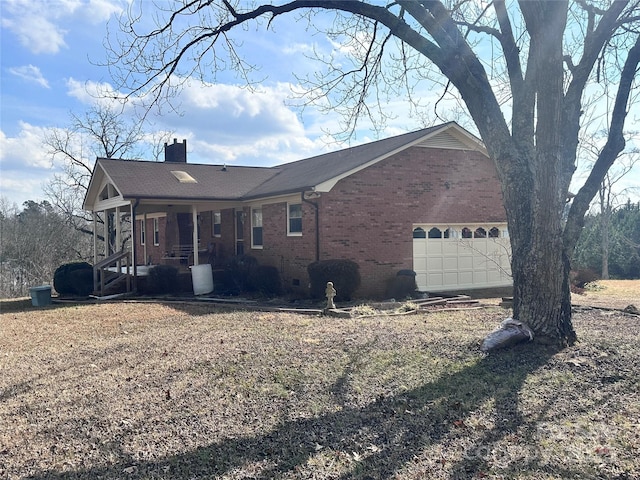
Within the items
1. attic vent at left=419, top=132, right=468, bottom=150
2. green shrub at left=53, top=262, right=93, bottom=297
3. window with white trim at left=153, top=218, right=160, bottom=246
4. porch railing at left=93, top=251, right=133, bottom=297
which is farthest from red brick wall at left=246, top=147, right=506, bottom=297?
window with white trim at left=153, top=218, right=160, bottom=246

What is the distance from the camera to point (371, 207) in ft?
51.2

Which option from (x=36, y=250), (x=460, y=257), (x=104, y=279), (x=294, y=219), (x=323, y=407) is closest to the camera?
(x=323, y=407)

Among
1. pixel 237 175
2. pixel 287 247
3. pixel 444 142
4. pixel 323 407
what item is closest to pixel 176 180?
pixel 237 175

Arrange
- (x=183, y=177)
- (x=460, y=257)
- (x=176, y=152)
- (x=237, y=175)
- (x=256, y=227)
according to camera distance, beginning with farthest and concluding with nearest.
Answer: (x=176, y=152), (x=237, y=175), (x=183, y=177), (x=256, y=227), (x=460, y=257)

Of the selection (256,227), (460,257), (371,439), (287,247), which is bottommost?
(371,439)

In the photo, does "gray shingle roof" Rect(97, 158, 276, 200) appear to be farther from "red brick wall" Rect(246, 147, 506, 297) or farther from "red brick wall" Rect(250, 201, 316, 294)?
"red brick wall" Rect(246, 147, 506, 297)

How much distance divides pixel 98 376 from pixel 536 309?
5.77 metres

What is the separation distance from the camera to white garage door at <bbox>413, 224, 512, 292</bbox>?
1659 centimetres

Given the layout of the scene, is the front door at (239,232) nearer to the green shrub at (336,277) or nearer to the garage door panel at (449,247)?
the green shrub at (336,277)

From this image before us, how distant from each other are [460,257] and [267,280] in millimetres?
6544

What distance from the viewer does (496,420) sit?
475 centimetres

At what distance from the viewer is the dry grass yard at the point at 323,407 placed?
3994 mm

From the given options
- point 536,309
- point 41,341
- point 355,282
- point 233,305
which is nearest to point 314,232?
A: point 355,282

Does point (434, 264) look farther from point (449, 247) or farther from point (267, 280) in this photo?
point (267, 280)
